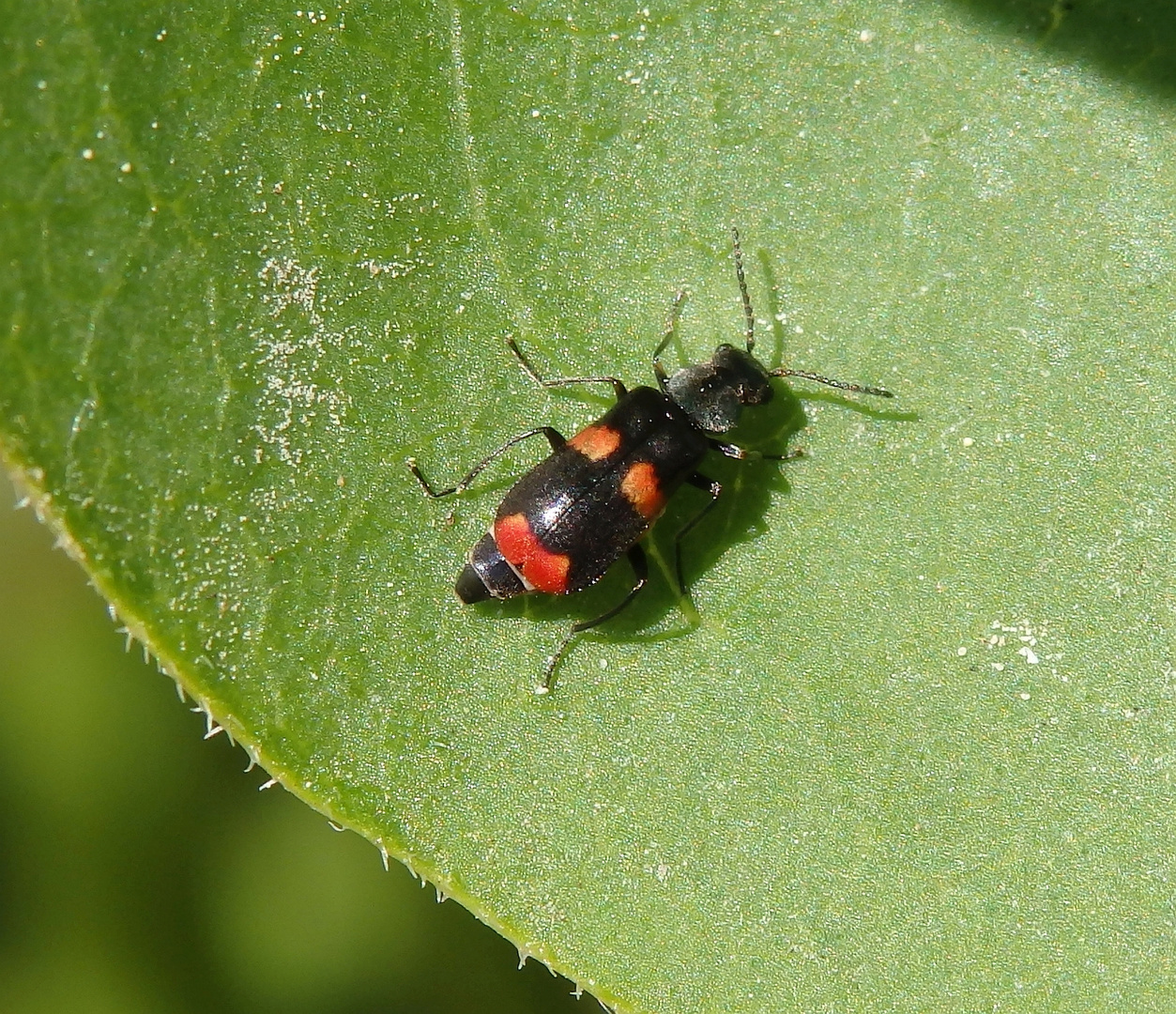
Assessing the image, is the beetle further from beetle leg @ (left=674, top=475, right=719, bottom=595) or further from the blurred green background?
the blurred green background

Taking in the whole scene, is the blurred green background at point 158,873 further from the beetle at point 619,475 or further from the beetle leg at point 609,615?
the beetle at point 619,475

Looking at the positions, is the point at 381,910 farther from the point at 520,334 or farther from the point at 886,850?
the point at 520,334

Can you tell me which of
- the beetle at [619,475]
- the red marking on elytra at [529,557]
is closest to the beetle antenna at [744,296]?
the beetle at [619,475]

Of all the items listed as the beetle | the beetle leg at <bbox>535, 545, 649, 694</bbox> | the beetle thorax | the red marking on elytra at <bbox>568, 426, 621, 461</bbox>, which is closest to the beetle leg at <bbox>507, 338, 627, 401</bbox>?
the beetle

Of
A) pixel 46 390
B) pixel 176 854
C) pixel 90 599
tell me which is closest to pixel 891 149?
pixel 46 390

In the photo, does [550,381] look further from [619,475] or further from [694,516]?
[694,516]

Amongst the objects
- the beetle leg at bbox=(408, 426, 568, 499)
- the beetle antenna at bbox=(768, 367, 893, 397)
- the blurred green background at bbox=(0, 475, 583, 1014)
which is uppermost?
the beetle antenna at bbox=(768, 367, 893, 397)

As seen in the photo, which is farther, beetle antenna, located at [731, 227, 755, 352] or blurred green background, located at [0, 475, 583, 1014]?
blurred green background, located at [0, 475, 583, 1014]
